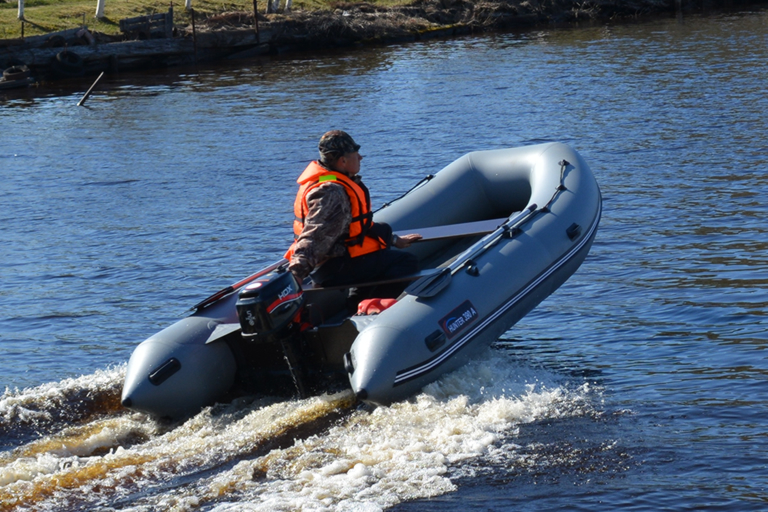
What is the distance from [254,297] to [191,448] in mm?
797

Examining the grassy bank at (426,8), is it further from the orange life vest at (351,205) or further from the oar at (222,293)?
the orange life vest at (351,205)

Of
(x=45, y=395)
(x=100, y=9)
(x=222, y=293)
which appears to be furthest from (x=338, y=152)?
(x=100, y=9)

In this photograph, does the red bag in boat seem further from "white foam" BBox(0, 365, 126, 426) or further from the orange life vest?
"white foam" BBox(0, 365, 126, 426)

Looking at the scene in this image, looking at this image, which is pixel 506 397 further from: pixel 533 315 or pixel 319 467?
pixel 533 315

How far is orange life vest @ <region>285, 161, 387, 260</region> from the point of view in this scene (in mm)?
5125

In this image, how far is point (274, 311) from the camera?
15.5 feet

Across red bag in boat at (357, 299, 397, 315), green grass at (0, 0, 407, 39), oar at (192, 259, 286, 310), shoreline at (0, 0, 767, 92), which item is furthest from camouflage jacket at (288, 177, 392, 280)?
green grass at (0, 0, 407, 39)

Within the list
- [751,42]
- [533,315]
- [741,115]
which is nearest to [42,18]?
[751,42]

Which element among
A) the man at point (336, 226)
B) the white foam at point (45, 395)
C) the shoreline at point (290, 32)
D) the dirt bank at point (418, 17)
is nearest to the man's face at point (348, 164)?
the man at point (336, 226)

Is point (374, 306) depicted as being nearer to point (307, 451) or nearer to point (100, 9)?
point (307, 451)

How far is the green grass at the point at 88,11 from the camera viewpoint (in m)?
24.3

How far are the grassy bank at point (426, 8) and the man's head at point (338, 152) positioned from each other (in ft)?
73.8

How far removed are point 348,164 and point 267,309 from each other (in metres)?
0.97

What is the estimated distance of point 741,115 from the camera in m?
12.4
